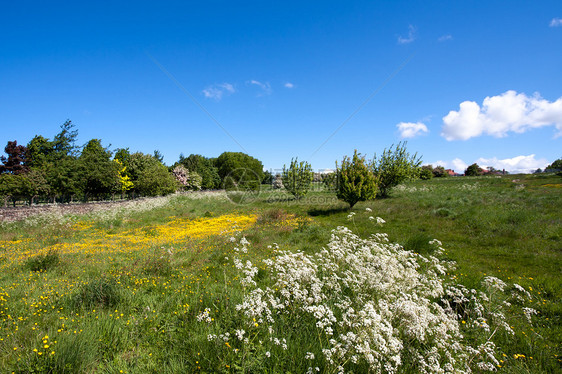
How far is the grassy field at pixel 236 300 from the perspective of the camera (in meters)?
3.25

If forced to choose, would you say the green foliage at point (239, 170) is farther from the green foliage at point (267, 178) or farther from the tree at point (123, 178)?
the tree at point (123, 178)

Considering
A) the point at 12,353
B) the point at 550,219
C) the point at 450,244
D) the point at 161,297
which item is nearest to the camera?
the point at 12,353

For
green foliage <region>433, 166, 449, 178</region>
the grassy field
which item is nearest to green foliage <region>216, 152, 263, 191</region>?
the grassy field

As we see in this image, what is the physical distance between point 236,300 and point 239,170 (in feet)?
225

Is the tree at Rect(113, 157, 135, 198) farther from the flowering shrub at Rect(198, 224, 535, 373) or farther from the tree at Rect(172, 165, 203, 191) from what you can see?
the flowering shrub at Rect(198, 224, 535, 373)

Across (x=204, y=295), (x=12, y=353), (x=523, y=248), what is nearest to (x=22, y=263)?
(x=12, y=353)

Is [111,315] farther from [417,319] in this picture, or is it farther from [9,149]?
[9,149]

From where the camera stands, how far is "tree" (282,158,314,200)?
3128 centimetres

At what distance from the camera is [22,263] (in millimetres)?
7941

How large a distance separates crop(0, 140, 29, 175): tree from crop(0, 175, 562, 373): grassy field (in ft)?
139

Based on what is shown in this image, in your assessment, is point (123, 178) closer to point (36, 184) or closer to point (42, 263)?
point (36, 184)

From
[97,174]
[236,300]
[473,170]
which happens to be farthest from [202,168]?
[473,170]

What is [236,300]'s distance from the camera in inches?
183

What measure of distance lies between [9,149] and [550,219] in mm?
71211
